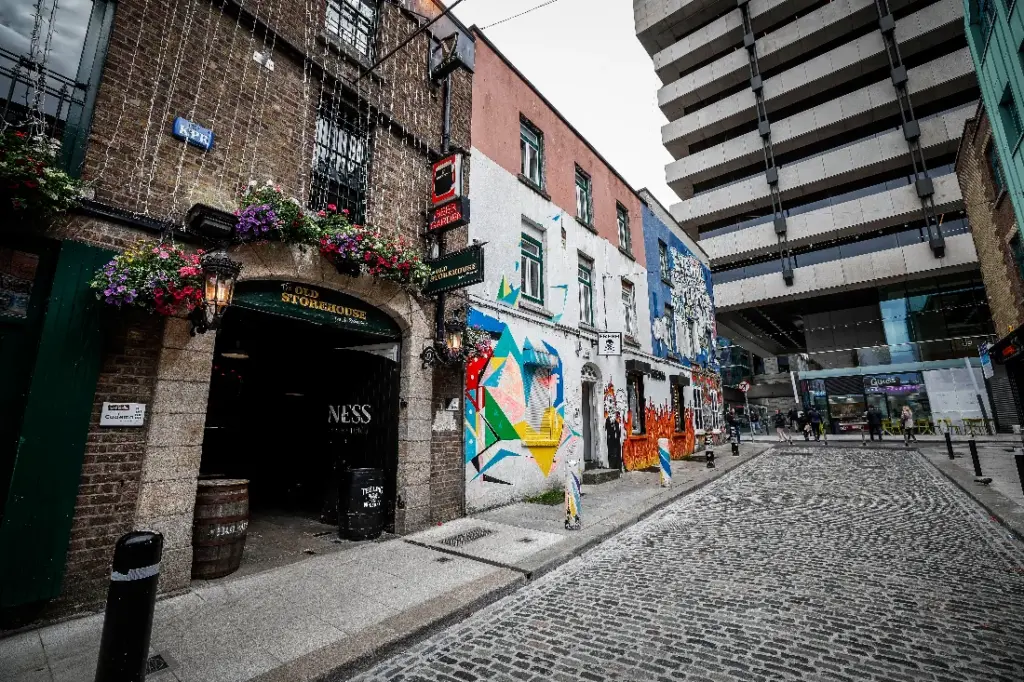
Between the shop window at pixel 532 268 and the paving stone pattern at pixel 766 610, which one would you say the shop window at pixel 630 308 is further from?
the paving stone pattern at pixel 766 610

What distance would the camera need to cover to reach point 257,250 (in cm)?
544

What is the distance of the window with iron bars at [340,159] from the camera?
6758 mm

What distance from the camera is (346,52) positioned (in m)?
7.09

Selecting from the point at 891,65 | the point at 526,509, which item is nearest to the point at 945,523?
the point at 526,509

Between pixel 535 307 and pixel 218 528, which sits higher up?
pixel 535 307

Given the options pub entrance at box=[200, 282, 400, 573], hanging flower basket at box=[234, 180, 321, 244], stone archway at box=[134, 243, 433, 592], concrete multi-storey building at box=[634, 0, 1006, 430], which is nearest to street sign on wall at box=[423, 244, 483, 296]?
pub entrance at box=[200, 282, 400, 573]

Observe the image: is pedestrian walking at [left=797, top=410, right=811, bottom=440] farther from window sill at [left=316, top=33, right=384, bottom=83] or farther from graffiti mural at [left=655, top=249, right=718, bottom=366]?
window sill at [left=316, top=33, right=384, bottom=83]

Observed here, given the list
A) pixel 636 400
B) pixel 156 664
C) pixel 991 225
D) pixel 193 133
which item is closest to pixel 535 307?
pixel 636 400

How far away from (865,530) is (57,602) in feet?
31.5

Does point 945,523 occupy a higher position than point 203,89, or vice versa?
point 203,89

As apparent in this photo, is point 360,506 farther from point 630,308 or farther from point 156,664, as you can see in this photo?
point 630,308

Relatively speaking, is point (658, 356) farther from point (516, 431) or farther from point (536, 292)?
point (516, 431)

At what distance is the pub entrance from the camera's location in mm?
6262

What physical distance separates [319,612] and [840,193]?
36.6m
